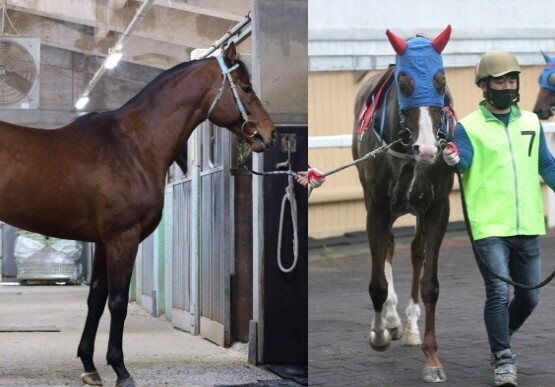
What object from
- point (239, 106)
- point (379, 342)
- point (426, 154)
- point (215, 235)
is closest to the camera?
point (426, 154)

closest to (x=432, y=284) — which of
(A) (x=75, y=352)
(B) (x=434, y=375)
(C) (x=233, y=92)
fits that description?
(B) (x=434, y=375)

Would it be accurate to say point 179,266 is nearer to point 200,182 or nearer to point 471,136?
point 200,182

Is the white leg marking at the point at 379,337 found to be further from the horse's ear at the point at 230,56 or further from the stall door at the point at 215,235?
the stall door at the point at 215,235

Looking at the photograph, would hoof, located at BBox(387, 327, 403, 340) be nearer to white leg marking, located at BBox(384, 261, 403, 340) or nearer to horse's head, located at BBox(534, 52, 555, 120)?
white leg marking, located at BBox(384, 261, 403, 340)

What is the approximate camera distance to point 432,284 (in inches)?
146

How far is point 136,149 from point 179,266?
252 cm

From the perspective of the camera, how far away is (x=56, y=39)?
180 inches

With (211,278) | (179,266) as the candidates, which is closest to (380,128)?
(211,278)

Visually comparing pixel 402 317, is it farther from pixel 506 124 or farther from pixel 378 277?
pixel 506 124

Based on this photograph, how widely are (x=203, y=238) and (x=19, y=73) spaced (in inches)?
65.8

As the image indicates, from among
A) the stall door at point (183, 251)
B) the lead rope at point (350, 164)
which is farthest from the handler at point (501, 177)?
the stall door at point (183, 251)

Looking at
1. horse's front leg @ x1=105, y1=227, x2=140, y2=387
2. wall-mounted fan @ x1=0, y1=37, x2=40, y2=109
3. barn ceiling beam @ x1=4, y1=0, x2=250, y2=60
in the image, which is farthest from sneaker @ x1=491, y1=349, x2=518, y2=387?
barn ceiling beam @ x1=4, y1=0, x2=250, y2=60

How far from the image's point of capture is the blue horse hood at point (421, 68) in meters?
3.18

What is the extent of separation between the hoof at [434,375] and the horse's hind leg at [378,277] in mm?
231
